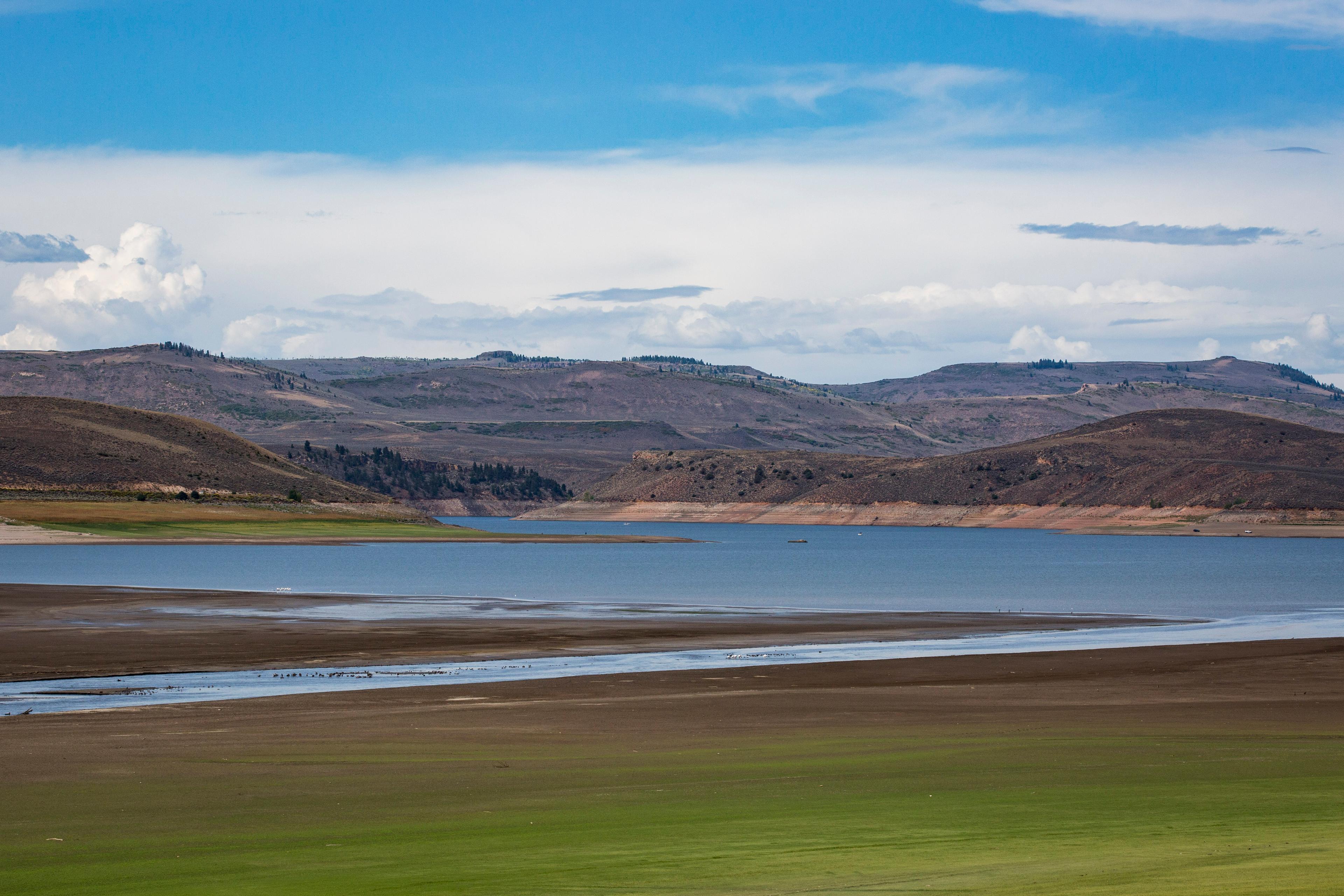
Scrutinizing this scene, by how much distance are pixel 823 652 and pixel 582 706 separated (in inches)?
591

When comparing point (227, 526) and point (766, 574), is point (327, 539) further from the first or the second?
point (766, 574)

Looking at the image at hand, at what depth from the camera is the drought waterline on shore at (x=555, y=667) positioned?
2855 centimetres

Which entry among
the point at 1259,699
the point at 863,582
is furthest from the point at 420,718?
the point at 863,582

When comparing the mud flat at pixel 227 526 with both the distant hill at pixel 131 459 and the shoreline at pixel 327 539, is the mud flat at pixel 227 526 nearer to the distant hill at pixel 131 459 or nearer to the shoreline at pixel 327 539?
the shoreline at pixel 327 539

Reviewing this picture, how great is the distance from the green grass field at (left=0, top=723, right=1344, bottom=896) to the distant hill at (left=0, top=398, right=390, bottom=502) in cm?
14579

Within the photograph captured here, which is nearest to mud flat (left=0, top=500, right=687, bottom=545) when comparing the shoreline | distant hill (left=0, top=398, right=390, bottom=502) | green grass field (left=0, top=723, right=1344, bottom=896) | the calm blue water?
the shoreline

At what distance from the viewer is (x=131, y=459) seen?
17062 cm

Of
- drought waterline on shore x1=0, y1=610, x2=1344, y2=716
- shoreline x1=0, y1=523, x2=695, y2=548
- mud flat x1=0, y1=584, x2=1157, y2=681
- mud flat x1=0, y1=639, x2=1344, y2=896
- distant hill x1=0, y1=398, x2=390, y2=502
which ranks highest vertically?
distant hill x1=0, y1=398, x2=390, y2=502

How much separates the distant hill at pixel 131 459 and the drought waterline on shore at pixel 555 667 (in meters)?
129

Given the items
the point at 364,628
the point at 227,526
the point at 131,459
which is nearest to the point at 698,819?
the point at 364,628

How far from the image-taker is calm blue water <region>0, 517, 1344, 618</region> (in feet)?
219

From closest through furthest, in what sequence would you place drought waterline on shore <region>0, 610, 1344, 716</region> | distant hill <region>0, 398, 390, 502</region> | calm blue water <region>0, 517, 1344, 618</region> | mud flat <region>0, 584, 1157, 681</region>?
1. drought waterline on shore <region>0, 610, 1344, 716</region>
2. mud flat <region>0, 584, 1157, 681</region>
3. calm blue water <region>0, 517, 1344, 618</region>
4. distant hill <region>0, 398, 390, 502</region>

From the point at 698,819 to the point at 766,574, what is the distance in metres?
80.4

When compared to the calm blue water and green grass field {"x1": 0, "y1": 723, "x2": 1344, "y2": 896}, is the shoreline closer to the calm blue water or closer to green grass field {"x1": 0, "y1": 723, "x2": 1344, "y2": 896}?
the calm blue water
